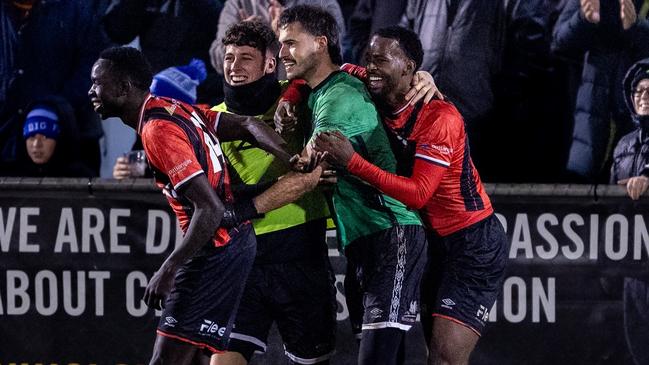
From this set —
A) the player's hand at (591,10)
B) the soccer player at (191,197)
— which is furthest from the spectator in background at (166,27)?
the player's hand at (591,10)

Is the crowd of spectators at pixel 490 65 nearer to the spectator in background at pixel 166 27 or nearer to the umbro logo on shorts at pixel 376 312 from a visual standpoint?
the spectator in background at pixel 166 27

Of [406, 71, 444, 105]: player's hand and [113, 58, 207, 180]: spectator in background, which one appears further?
[113, 58, 207, 180]: spectator in background

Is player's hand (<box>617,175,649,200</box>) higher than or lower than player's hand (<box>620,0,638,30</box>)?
lower

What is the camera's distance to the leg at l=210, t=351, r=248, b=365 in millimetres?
5629

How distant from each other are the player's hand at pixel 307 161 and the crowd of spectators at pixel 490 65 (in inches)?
71.8

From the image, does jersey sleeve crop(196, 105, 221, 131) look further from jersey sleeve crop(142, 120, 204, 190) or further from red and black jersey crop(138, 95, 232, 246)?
jersey sleeve crop(142, 120, 204, 190)

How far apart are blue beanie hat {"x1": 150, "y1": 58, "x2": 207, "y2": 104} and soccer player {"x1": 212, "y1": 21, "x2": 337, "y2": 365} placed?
1.21 meters

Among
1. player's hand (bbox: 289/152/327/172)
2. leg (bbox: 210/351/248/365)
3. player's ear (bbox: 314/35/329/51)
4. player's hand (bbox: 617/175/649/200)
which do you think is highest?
player's ear (bbox: 314/35/329/51)

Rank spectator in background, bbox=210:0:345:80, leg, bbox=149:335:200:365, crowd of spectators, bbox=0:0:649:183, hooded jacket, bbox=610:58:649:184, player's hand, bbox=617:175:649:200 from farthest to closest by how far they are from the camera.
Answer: spectator in background, bbox=210:0:345:80 → crowd of spectators, bbox=0:0:649:183 → hooded jacket, bbox=610:58:649:184 → player's hand, bbox=617:175:649:200 → leg, bbox=149:335:200:365

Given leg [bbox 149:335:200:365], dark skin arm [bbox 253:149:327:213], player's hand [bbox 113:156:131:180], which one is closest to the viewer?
leg [bbox 149:335:200:365]

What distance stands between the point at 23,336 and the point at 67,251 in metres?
0.51

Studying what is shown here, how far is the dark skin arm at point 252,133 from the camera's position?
529 centimetres

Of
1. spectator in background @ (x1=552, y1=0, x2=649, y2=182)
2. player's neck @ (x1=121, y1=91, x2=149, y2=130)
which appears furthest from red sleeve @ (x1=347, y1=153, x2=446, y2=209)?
spectator in background @ (x1=552, y1=0, x2=649, y2=182)

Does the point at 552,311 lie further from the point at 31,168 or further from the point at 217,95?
the point at 31,168
